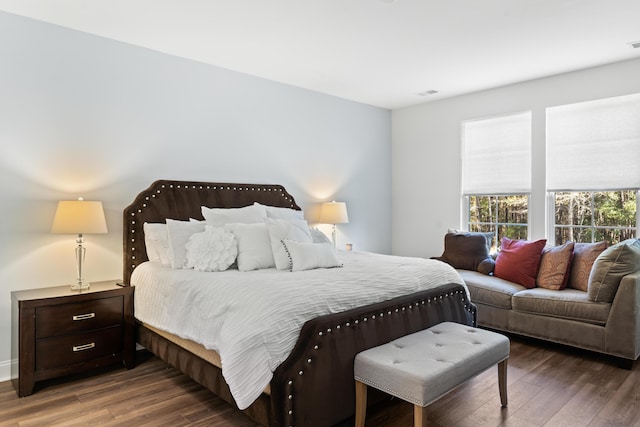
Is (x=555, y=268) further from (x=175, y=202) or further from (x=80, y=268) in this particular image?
(x=80, y=268)

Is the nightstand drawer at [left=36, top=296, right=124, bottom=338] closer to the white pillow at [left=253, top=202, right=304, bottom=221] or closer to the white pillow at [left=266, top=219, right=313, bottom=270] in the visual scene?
the white pillow at [left=266, top=219, right=313, bottom=270]

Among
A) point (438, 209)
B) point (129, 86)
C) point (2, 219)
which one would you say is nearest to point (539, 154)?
point (438, 209)

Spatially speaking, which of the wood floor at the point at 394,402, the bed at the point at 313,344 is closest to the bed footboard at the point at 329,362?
the bed at the point at 313,344

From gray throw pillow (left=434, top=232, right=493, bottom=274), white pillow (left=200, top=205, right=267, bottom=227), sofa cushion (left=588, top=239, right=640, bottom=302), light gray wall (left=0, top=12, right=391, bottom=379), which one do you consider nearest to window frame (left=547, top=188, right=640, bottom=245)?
gray throw pillow (left=434, top=232, right=493, bottom=274)

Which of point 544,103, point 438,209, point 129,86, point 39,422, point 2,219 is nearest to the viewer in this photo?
point 39,422

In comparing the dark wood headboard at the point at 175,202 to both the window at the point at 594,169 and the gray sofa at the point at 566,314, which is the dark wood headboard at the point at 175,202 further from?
the window at the point at 594,169

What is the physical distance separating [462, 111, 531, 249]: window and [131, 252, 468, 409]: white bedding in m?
2.14

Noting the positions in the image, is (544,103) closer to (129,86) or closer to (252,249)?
(252,249)

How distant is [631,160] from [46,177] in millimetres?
5192

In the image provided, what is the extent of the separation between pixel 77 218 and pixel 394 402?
2.53 metres

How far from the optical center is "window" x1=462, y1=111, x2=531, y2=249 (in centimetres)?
484

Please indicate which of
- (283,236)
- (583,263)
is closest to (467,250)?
(583,263)

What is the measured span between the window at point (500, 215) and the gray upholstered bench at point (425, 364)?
107 inches

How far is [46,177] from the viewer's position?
3.24 meters
